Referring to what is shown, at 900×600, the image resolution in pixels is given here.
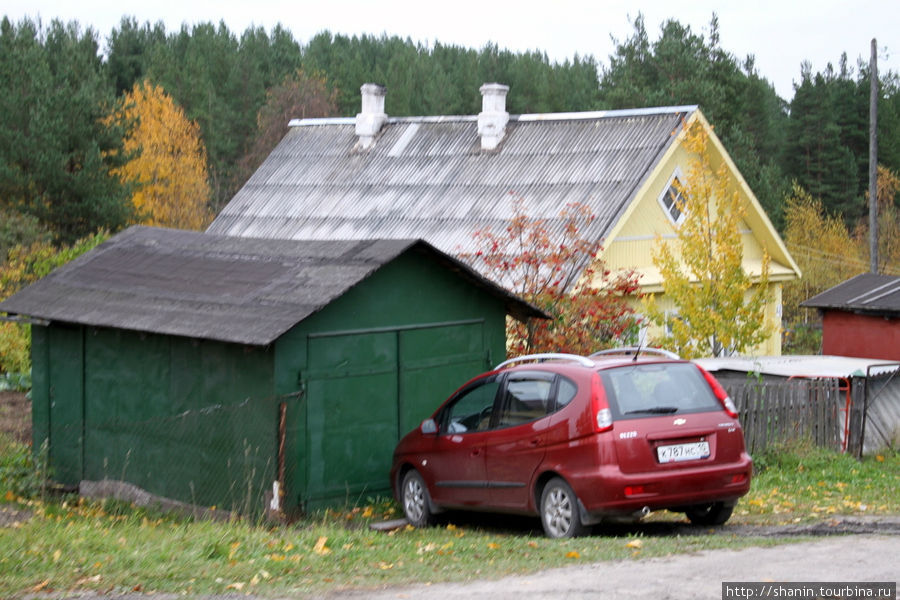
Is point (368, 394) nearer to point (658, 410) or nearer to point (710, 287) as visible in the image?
point (658, 410)

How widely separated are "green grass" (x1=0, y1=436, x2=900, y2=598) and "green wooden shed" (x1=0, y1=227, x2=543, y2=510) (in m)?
0.67

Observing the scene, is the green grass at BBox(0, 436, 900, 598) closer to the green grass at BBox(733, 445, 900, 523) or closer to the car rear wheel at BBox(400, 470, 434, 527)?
the green grass at BBox(733, 445, 900, 523)

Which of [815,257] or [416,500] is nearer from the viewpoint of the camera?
[416,500]

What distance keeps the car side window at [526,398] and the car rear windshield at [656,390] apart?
572mm

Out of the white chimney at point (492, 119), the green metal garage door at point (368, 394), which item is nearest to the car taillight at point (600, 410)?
the green metal garage door at point (368, 394)

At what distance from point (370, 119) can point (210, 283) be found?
1718cm

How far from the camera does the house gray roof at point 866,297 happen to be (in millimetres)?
22141

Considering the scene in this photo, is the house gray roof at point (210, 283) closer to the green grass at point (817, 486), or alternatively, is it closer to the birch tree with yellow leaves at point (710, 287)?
the green grass at point (817, 486)

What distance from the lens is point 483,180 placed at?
25734 millimetres

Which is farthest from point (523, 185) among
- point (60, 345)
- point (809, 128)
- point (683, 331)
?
point (809, 128)

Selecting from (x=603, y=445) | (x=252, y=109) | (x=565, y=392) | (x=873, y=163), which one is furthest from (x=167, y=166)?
(x=603, y=445)

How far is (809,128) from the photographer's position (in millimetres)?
63531

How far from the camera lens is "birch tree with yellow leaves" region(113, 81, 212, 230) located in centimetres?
5044

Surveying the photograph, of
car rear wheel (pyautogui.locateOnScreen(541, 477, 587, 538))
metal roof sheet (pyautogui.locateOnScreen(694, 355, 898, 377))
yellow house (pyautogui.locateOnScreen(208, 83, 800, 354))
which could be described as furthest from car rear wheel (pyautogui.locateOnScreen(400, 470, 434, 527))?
yellow house (pyautogui.locateOnScreen(208, 83, 800, 354))
